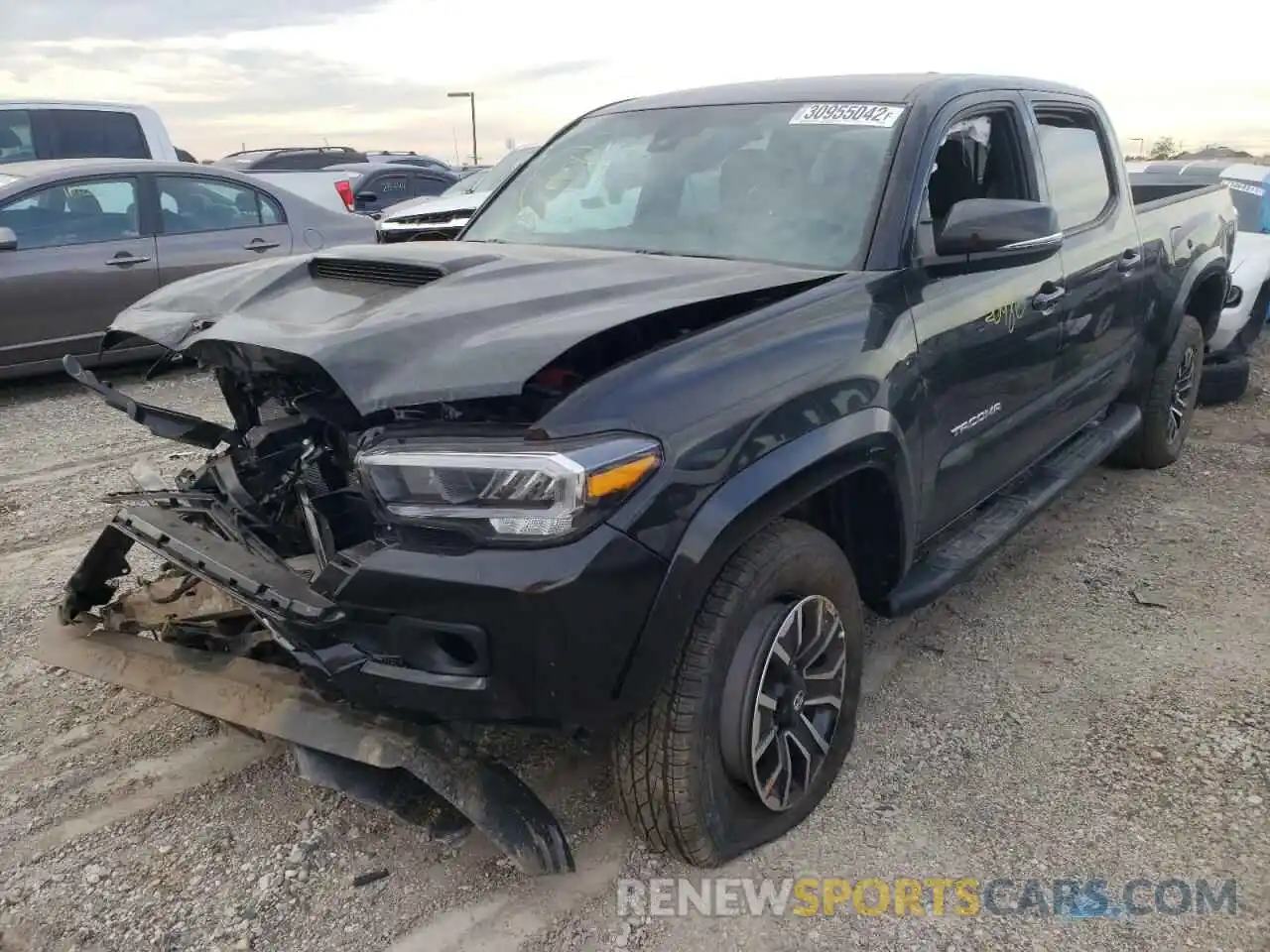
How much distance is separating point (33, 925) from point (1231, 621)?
3.89m

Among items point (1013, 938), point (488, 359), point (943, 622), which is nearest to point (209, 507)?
point (488, 359)

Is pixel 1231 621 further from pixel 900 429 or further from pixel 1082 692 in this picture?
pixel 900 429

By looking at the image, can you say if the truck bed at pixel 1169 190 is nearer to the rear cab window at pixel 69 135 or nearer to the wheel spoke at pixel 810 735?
the wheel spoke at pixel 810 735

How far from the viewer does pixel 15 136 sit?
8672mm

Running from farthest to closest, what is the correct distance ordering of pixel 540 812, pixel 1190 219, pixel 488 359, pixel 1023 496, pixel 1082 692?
pixel 1190 219, pixel 1023 496, pixel 1082 692, pixel 540 812, pixel 488 359

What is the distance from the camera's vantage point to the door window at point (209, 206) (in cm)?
746

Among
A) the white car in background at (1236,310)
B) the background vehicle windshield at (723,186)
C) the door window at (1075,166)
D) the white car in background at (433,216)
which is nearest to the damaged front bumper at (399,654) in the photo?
the background vehicle windshield at (723,186)

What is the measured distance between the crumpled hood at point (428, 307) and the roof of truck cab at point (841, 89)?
794mm

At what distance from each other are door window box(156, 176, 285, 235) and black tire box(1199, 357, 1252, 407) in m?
6.80

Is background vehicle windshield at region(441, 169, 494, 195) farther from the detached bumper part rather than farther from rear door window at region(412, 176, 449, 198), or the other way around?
the detached bumper part

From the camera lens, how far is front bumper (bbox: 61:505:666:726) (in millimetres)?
1984

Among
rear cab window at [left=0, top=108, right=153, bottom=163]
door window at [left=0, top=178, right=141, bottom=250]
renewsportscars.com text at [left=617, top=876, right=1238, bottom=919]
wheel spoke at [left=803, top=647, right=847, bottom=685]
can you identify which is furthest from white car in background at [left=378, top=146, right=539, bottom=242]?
renewsportscars.com text at [left=617, top=876, right=1238, bottom=919]

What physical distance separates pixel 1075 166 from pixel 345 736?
3.47 m

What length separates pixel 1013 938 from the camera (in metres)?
2.33
